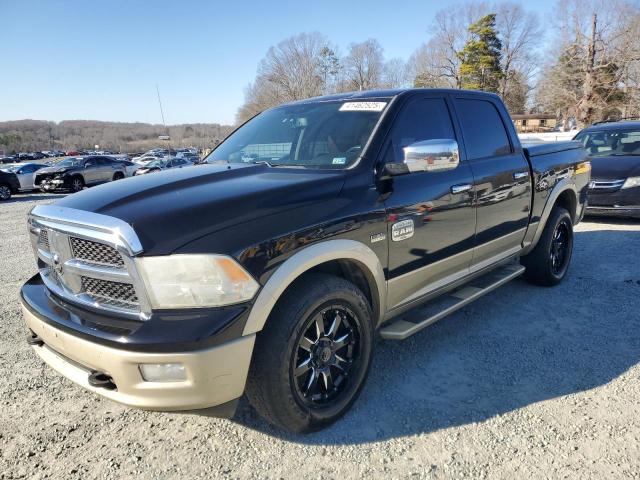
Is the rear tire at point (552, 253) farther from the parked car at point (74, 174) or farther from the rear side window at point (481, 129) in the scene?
Result: the parked car at point (74, 174)

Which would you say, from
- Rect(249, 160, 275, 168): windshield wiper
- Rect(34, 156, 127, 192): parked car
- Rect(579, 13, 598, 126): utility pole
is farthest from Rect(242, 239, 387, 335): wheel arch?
Rect(579, 13, 598, 126): utility pole

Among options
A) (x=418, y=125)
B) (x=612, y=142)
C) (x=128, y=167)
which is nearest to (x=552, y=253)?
(x=418, y=125)

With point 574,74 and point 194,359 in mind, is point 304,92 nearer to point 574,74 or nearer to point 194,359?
point 574,74

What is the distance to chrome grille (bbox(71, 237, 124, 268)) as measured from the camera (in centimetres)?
210

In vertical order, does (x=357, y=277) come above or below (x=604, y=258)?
above

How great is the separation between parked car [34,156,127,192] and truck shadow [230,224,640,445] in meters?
19.0

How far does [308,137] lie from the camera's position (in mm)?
3219

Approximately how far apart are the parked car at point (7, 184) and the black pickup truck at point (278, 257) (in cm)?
1717

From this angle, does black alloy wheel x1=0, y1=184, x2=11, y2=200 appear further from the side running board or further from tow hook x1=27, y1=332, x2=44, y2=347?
the side running board

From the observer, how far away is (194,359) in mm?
1953

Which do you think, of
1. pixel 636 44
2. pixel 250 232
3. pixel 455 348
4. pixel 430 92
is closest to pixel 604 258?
pixel 455 348

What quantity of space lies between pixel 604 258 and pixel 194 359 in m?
5.62

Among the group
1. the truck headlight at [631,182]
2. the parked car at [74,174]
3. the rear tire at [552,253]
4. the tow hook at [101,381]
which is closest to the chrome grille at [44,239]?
the tow hook at [101,381]

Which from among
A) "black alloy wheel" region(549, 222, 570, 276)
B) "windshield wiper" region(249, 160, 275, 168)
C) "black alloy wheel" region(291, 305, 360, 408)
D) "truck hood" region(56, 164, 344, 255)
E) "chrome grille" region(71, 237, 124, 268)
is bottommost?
"black alloy wheel" region(549, 222, 570, 276)
